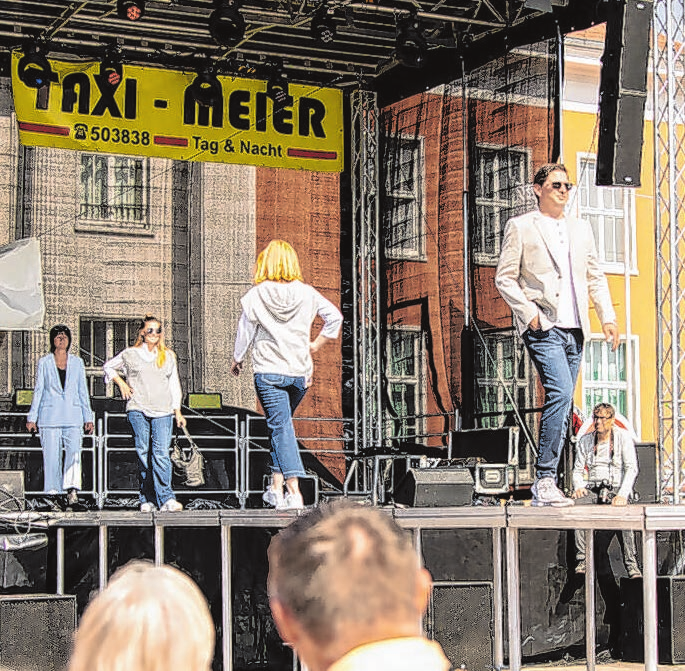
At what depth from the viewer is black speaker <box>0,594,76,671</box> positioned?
26.3 ft

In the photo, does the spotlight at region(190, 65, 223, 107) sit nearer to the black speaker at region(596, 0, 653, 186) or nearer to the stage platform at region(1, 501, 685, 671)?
the stage platform at region(1, 501, 685, 671)

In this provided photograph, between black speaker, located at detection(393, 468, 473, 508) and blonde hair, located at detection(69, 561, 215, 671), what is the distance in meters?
7.61

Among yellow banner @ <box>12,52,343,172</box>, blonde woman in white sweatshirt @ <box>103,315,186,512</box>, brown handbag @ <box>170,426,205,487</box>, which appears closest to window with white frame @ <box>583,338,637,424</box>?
yellow banner @ <box>12,52,343,172</box>

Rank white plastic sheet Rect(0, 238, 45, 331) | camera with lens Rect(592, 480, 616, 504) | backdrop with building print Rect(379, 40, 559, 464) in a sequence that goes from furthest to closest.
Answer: white plastic sheet Rect(0, 238, 45, 331)
backdrop with building print Rect(379, 40, 559, 464)
camera with lens Rect(592, 480, 616, 504)

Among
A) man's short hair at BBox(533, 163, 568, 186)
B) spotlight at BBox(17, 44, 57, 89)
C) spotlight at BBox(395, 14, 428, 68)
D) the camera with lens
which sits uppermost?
spotlight at BBox(395, 14, 428, 68)

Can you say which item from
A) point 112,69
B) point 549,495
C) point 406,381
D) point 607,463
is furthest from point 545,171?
point 112,69

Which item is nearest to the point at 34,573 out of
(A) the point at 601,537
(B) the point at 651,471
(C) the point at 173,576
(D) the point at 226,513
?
(D) the point at 226,513

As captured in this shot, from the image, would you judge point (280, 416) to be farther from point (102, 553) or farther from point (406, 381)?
point (406, 381)

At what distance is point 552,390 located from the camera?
7312 millimetres

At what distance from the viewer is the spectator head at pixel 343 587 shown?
5.53 ft

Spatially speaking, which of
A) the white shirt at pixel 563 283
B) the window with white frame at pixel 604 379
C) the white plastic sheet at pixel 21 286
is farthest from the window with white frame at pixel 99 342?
the window with white frame at pixel 604 379

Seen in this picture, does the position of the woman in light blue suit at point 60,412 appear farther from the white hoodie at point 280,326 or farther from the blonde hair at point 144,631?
the blonde hair at point 144,631

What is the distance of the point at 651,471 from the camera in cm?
1138

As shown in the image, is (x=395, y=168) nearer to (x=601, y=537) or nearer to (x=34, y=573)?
(x=601, y=537)
